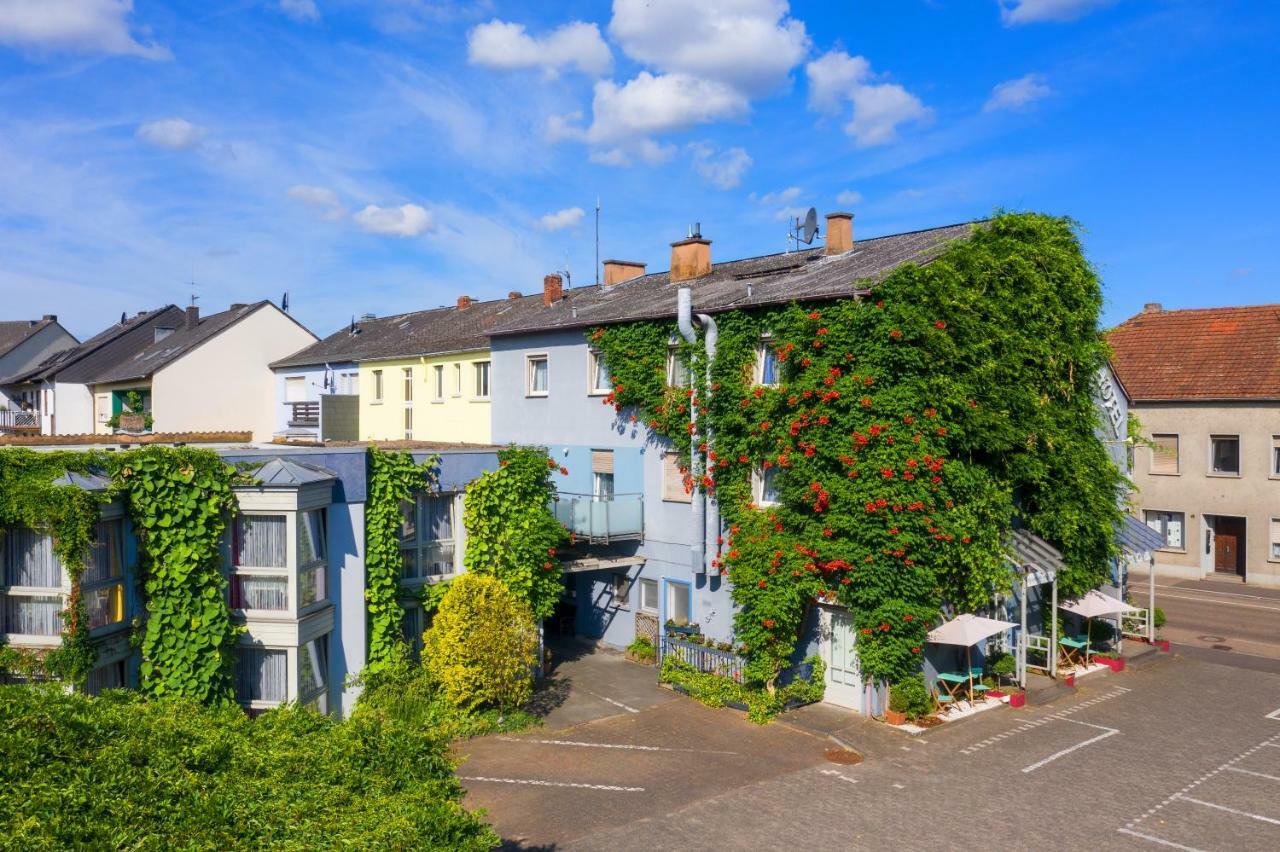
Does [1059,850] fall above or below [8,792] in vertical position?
below

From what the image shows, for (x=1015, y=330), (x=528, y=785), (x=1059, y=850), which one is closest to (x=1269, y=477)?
(x=1015, y=330)

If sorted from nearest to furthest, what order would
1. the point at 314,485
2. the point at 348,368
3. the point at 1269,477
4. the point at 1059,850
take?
1. the point at 1059,850
2. the point at 314,485
3. the point at 1269,477
4. the point at 348,368

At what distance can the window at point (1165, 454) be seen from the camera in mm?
33188

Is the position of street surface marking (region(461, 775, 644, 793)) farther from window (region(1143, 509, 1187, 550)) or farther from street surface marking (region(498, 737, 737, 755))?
window (region(1143, 509, 1187, 550))

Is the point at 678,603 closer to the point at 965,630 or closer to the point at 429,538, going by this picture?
the point at 429,538

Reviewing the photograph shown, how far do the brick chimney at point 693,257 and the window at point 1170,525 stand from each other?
19287 millimetres

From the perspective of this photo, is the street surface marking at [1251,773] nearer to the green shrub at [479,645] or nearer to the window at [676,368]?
the green shrub at [479,645]

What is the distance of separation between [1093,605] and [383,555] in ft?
48.6

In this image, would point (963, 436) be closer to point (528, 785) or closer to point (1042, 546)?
point (1042, 546)

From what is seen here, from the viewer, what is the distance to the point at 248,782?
643 cm

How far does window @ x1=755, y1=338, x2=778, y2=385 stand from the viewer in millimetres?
19312

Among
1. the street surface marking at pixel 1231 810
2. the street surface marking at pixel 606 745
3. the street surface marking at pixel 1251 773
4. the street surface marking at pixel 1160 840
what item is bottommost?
the street surface marking at pixel 606 745

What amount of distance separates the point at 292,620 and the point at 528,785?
183 inches

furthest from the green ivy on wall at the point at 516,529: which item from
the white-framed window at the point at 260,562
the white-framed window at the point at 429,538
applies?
the white-framed window at the point at 260,562
